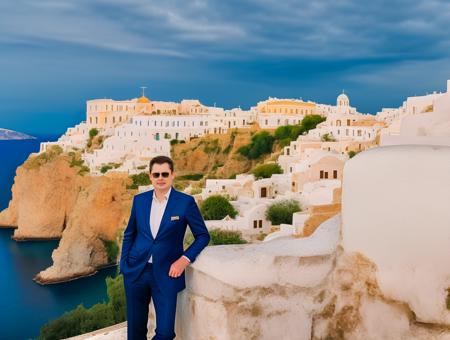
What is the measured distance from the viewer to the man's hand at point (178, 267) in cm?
315

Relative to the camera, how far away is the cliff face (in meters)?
36.1

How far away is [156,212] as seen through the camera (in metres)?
3.32

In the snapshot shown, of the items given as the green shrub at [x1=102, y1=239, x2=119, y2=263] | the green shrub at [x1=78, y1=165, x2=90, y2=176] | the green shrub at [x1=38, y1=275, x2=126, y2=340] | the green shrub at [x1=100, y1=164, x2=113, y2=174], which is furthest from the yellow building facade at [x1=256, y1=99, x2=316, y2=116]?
the green shrub at [x1=38, y1=275, x2=126, y2=340]

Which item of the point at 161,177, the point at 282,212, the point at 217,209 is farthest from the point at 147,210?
the point at 217,209

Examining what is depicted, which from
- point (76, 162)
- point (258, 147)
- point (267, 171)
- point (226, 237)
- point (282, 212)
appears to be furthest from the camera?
point (258, 147)

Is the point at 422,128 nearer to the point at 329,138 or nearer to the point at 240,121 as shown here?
the point at 329,138

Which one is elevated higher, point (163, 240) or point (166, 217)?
point (166, 217)

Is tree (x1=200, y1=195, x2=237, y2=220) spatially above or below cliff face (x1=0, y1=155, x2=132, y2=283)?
above

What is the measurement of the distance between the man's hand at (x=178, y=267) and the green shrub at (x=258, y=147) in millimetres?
47472

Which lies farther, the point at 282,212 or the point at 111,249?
the point at 111,249

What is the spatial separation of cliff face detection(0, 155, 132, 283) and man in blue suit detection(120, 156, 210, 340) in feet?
108

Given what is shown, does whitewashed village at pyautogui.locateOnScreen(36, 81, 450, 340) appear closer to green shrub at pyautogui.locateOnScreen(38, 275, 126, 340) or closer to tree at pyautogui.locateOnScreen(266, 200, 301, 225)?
green shrub at pyautogui.locateOnScreen(38, 275, 126, 340)

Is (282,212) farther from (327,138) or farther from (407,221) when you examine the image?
(327,138)

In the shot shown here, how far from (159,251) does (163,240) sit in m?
0.06
